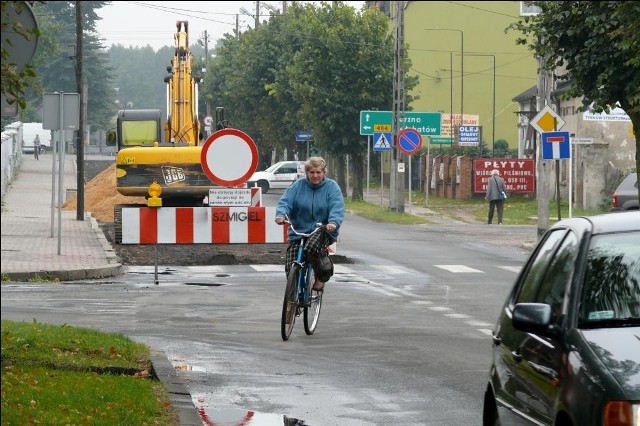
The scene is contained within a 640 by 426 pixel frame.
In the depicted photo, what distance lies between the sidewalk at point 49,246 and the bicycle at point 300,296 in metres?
6.94

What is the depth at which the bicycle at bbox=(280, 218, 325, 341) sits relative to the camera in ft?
44.3

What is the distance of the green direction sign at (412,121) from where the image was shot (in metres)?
Answer: 53.9

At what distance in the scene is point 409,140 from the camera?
46.8m

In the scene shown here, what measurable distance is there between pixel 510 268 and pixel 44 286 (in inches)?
330

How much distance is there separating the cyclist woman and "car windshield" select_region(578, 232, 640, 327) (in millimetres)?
7633

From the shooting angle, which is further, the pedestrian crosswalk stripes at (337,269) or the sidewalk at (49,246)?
the pedestrian crosswalk stripes at (337,269)

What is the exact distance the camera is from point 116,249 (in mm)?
26875

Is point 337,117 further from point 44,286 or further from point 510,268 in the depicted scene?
point 44,286

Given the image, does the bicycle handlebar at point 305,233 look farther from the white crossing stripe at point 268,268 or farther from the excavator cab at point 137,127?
the excavator cab at point 137,127

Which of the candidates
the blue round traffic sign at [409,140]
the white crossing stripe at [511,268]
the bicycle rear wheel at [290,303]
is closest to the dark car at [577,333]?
the bicycle rear wheel at [290,303]

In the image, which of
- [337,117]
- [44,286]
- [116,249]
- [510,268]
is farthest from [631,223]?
[337,117]

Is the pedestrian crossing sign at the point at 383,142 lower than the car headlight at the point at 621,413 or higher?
higher

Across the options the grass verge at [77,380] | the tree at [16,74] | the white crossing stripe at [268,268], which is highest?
the tree at [16,74]

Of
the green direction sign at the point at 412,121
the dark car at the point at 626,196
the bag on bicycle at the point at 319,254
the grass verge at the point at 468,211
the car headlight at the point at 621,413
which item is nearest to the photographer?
the car headlight at the point at 621,413
